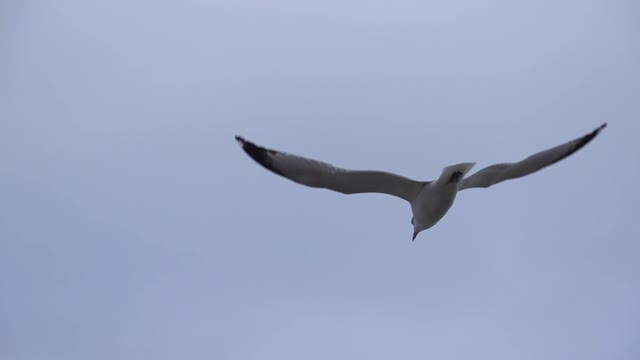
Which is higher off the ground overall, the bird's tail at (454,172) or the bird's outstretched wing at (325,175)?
the bird's tail at (454,172)

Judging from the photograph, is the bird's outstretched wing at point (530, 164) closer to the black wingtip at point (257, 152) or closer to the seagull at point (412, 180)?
the seagull at point (412, 180)

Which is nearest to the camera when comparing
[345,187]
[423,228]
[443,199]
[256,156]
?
[256,156]

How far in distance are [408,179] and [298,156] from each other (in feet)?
6.01

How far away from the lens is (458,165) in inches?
362

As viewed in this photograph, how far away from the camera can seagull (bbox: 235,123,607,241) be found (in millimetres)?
8508

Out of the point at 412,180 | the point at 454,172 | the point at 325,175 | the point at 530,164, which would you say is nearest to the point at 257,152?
the point at 325,175

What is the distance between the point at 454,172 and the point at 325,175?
5.57 ft

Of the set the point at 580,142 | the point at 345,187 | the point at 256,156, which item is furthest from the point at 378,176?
the point at 580,142

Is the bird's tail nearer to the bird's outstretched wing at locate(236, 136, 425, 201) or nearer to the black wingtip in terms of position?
the bird's outstretched wing at locate(236, 136, 425, 201)

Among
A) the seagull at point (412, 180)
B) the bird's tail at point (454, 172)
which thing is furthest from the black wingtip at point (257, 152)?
the bird's tail at point (454, 172)

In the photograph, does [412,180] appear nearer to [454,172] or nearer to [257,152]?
[454,172]

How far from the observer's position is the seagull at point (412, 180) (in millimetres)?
8508

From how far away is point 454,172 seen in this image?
928 centimetres

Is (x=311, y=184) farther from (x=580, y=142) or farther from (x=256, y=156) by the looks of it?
(x=580, y=142)
